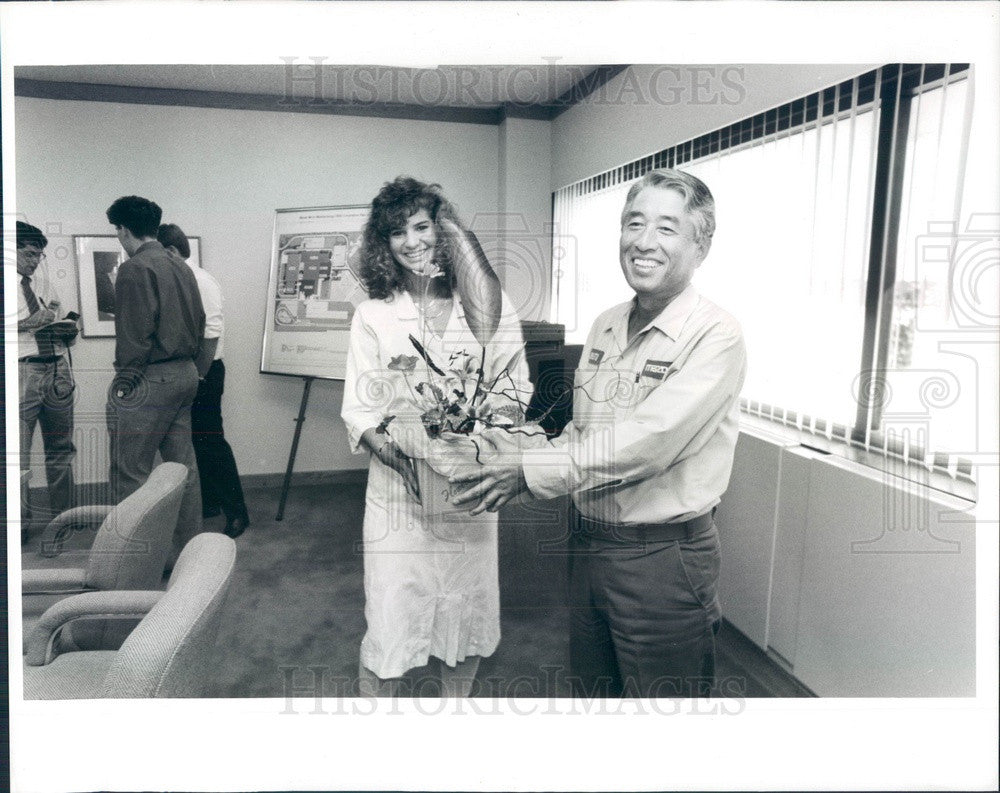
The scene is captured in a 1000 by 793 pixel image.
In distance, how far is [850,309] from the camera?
1.68 metres

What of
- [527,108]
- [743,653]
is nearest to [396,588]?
[743,653]

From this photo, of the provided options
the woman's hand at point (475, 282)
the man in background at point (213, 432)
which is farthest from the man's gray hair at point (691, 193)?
the man in background at point (213, 432)

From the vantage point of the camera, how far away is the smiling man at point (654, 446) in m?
1.58

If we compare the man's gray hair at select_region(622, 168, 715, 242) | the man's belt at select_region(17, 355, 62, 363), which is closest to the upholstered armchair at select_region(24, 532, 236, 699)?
the man's belt at select_region(17, 355, 62, 363)

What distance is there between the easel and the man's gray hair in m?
0.85

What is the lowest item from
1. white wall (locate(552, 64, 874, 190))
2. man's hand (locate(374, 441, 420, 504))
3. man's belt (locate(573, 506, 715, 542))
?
man's belt (locate(573, 506, 715, 542))

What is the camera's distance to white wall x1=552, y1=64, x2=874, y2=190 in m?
1.65

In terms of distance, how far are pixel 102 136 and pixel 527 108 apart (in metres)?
0.99

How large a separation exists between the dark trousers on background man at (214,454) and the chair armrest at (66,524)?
9.0 inches

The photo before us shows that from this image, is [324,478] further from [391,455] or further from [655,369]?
[655,369]

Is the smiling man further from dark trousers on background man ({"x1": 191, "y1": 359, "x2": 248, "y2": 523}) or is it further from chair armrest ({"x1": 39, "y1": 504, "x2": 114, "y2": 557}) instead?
chair armrest ({"x1": 39, "y1": 504, "x2": 114, "y2": 557})

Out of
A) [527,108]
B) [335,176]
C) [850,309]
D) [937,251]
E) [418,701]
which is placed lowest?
[418,701]

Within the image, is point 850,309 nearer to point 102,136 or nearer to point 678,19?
point 678,19

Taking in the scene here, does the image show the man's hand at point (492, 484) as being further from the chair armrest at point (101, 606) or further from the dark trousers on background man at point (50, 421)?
the dark trousers on background man at point (50, 421)
